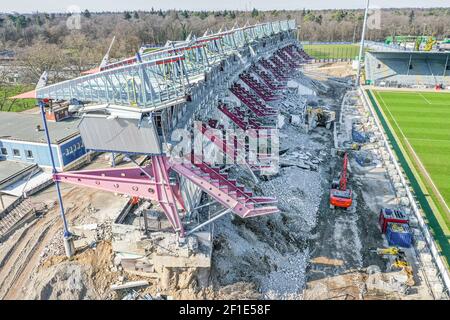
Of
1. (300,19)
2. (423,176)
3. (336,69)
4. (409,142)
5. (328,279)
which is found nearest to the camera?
(328,279)

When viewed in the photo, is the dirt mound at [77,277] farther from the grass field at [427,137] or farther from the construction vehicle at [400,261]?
the grass field at [427,137]

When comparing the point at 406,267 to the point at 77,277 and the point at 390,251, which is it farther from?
the point at 77,277

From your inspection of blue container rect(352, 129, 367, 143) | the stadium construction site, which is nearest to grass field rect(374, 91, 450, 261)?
the stadium construction site

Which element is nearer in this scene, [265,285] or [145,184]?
[145,184]

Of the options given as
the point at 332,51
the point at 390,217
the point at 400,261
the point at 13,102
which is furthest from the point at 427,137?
the point at 332,51

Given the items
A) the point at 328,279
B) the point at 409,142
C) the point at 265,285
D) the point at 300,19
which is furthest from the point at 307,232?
the point at 300,19

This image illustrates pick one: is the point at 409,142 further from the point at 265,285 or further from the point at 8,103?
the point at 8,103
